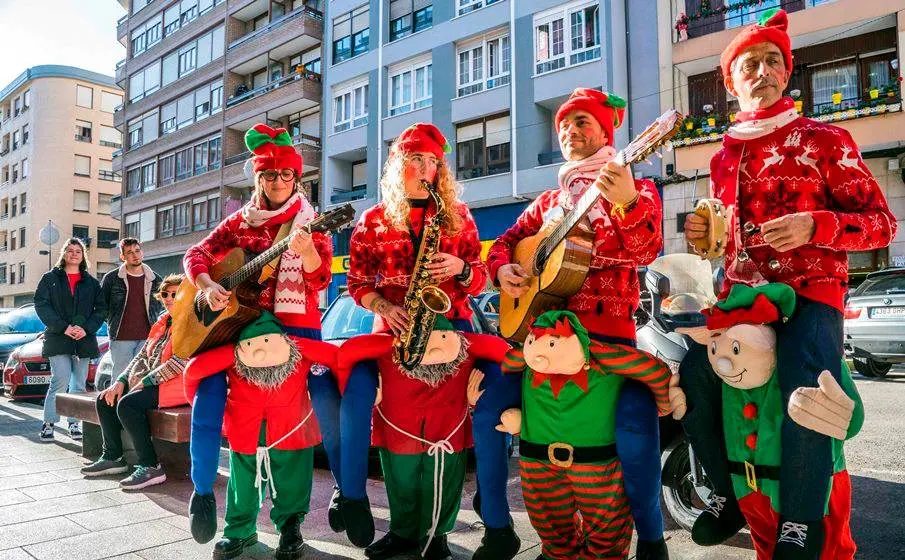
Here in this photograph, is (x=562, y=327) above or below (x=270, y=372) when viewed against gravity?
above

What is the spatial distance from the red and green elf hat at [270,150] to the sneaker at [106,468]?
314cm

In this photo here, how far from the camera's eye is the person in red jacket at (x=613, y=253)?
247 cm

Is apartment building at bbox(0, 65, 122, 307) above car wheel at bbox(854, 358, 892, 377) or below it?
above

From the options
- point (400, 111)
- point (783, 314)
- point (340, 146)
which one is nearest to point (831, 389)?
point (783, 314)

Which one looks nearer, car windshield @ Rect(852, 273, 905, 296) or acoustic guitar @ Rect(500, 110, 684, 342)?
acoustic guitar @ Rect(500, 110, 684, 342)

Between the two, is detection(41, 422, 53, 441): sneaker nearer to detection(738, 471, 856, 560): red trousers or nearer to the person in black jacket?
the person in black jacket

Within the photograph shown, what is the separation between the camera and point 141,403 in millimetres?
4852

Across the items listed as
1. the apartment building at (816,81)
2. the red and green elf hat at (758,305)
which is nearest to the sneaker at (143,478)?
the red and green elf hat at (758,305)

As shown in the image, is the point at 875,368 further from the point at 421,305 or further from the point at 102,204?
the point at 102,204

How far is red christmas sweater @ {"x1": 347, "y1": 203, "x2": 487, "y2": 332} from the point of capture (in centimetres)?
312

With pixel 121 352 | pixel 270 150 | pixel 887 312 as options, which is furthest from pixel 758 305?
pixel 887 312

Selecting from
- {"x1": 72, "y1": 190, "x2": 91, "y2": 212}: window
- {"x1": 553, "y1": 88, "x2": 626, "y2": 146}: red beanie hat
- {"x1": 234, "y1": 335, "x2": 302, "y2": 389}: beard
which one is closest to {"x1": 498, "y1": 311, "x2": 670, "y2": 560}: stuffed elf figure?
{"x1": 553, "y1": 88, "x2": 626, "y2": 146}: red beanie hat

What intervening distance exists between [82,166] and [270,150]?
4660cm

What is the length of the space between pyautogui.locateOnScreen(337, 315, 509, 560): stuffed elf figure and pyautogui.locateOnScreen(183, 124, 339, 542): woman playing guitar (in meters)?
0.32
